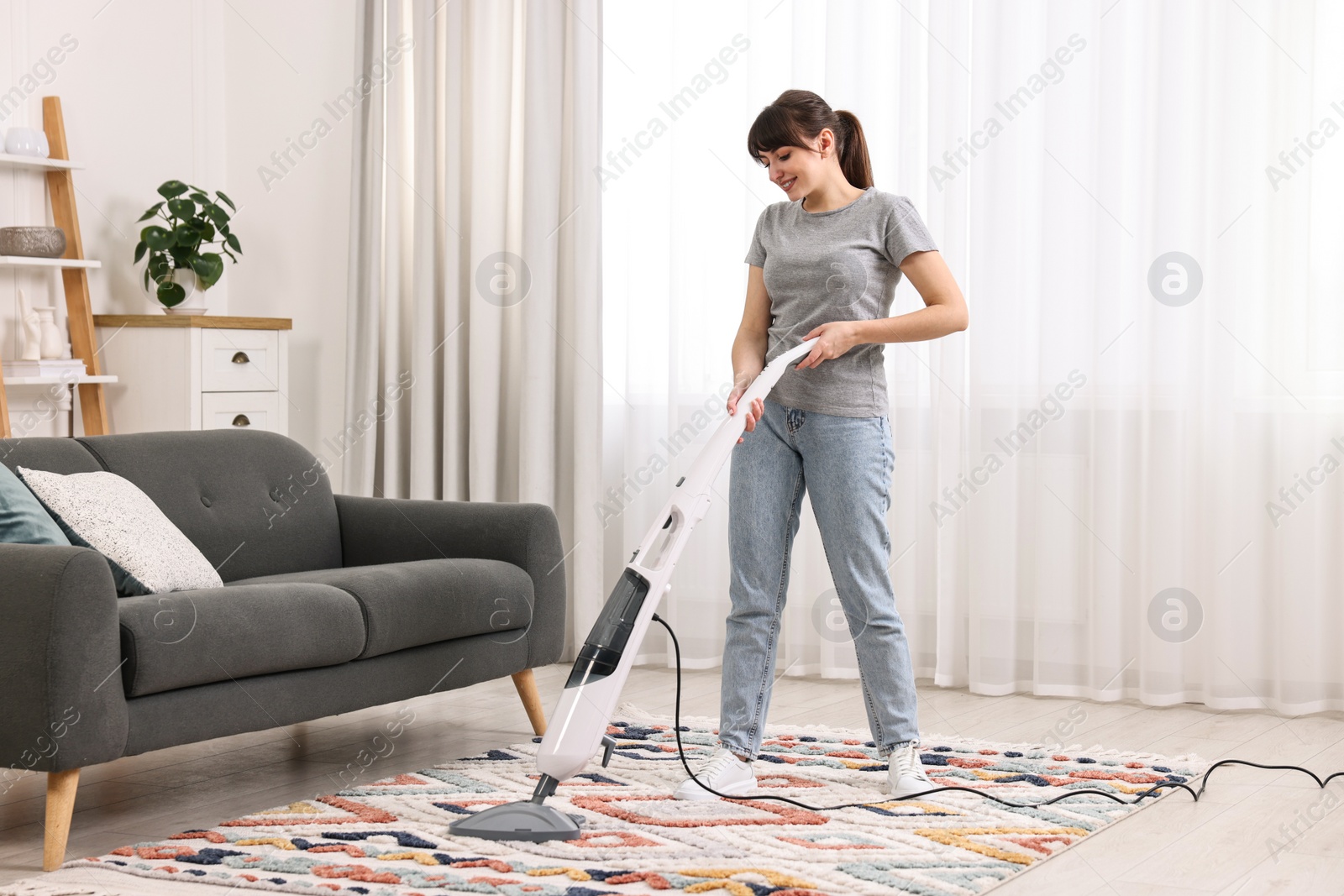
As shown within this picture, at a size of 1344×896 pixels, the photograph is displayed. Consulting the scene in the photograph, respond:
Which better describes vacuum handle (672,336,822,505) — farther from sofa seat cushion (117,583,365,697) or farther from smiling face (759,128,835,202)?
sofa seat cushion (117,583,365,697)

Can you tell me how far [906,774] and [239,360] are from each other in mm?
2622

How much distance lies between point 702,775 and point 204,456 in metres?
1.37

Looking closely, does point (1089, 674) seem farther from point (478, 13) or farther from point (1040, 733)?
point (478, 13)

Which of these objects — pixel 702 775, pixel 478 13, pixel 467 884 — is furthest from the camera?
pixel 478 13

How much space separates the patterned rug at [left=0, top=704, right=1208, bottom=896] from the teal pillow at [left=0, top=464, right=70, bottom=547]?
58 cm

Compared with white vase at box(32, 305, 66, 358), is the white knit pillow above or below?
below

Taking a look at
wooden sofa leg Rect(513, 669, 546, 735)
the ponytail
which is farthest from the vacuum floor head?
the ponytail

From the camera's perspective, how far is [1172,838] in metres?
2.29

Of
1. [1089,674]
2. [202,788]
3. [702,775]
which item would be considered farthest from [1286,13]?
[202,788]

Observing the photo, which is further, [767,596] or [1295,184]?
[1295,184]

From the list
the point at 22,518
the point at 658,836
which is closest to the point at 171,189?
the point at 22,518

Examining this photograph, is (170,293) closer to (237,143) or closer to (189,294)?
(189,294)

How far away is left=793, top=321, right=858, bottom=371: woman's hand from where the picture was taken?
7.74ft

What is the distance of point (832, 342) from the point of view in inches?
93.0
